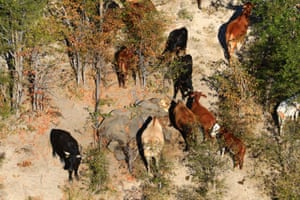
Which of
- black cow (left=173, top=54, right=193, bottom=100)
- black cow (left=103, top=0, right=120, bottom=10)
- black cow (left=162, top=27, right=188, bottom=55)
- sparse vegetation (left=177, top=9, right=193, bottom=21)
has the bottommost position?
black cow (left=173, top=54, right=193, bottom=100)

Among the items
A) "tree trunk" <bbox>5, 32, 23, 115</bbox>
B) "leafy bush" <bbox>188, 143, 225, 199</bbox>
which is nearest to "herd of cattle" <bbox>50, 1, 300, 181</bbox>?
"leafy bush" <bbox>188, 143, 225, 199</bbox>

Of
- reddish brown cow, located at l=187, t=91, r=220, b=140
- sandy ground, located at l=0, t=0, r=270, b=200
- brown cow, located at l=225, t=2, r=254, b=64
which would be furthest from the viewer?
brown cow, located at l=225, t=2, r=254, b=64

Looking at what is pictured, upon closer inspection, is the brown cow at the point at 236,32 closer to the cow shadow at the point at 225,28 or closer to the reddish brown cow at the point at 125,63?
the cow shadow at the point at 225,28

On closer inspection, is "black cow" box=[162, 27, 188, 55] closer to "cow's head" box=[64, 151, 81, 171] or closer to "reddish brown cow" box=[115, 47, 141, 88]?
"reddish brown cow" box=[115, 47, 141, 88]

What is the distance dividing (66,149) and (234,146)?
643 cm

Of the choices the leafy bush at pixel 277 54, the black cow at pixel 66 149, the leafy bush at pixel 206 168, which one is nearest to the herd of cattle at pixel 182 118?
the black cow at pixel 66 149

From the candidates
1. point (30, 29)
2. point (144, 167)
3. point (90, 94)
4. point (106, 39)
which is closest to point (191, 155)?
point (144, 167)

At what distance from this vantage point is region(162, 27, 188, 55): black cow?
2173 cm

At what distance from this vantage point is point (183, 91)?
19.9 m

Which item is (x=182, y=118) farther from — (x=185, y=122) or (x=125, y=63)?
(x=125, y=63)

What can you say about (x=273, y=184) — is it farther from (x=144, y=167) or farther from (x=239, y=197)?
(x=144, y=167)

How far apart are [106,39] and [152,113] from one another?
4.30 m

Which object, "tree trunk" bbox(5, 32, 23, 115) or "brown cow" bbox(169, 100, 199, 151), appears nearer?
"brown cow" bbox(169, 100, 199, 151)

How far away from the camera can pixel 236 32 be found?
21.8 meters
